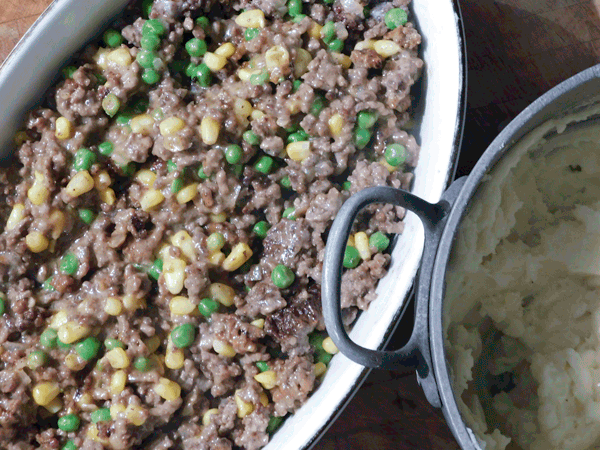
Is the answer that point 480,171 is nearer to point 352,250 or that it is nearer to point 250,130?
point 352,250

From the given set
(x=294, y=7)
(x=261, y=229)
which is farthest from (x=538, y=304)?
(x=294, y=7)

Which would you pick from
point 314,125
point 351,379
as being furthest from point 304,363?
point 314,125

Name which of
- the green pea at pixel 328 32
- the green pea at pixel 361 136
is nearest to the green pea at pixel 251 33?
the green pea at pixel 328 32

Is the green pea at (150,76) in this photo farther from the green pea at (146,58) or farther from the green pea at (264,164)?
the green pea at (264,164)

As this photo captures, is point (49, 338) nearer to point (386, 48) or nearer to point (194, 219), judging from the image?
point (194, 219)

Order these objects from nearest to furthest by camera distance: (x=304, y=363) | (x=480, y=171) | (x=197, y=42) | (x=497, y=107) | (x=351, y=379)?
(x=480, y=171) → (x=351, y=379) → (x=304, y=363) → (x=197, y=42) → (x=497, y=107)

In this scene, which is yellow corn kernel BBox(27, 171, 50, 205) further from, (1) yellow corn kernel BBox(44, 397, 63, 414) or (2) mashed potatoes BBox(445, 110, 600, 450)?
(2) mashed potatoes BBox(445, 110, 600, 450)
